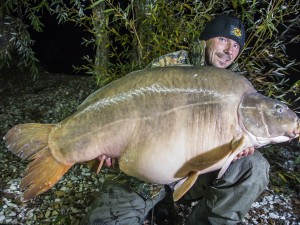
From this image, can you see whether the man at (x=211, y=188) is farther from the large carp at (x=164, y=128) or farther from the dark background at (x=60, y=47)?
the dark background at (x=60, y=47)

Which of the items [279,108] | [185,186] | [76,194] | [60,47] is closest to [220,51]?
[279,108]

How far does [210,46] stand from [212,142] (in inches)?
42.6

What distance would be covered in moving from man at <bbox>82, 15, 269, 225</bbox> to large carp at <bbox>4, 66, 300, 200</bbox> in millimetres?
250

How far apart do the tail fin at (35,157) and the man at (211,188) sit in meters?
0.56

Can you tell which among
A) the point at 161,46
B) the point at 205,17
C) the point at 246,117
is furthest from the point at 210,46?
the point at 246,117

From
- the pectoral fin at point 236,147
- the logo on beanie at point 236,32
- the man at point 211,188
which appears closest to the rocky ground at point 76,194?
the man at point 211,188

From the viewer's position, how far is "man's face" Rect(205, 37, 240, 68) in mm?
2398

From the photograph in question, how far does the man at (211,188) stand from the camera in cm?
194

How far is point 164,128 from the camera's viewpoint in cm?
157

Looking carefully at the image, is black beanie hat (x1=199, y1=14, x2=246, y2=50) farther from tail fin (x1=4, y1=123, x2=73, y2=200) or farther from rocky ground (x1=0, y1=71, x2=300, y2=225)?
tail fin (x1=4, y1=123, x2=73, y2=200)

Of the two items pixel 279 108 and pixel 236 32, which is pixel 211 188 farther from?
pixel 236 32

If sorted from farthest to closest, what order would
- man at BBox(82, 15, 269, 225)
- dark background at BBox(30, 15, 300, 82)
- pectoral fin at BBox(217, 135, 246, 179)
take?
dark background at BBox(30, 15, 300, 82)
man at BBox(82, 15, 269, 225)
pectoral fin at BBox(217, 135, 246, 179)

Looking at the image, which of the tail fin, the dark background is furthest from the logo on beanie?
the dark background

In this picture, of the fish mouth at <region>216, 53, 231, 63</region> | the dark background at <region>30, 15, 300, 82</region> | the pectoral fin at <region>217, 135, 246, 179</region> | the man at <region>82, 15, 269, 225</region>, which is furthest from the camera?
the dark background at <region>30, 15, 300, 82</region>
